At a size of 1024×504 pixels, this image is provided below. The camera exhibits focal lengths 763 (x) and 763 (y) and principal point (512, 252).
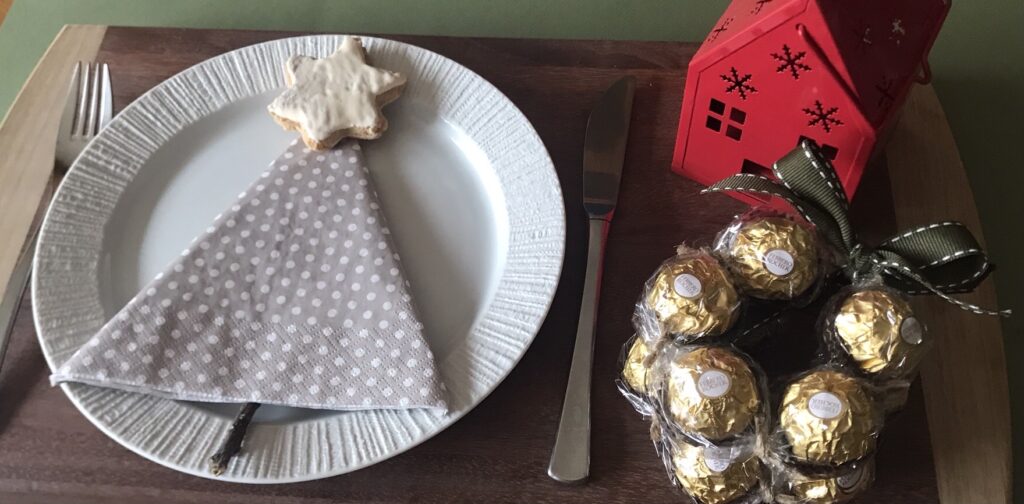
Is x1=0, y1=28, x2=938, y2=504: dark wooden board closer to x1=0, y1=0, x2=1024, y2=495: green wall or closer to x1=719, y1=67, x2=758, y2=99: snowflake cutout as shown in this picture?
x1=719, y1=67, x2=758, y2=99: snowflake cutout

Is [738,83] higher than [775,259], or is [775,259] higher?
[738,83]

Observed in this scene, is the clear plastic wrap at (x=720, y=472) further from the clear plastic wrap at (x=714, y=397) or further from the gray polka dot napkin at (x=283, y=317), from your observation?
the gray polka dot napkin at (x=283, y=317)

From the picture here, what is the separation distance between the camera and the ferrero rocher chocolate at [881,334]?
0.52 meters

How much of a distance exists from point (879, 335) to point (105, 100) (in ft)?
2.47

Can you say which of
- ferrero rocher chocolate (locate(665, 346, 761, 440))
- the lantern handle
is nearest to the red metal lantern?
the lantern handle

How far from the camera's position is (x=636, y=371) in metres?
0.59

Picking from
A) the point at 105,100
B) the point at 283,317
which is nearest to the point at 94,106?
the point at 105,100

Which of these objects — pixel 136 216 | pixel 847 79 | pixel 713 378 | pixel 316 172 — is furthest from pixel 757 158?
pixel 136 216

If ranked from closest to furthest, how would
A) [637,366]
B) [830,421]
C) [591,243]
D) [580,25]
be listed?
[830,421], [637,366], [591,243], [580,25]

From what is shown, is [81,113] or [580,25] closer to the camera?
[81,113]

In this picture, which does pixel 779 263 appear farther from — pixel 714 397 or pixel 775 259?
pixel 714 397

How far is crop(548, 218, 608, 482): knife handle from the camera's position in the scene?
1.98ft

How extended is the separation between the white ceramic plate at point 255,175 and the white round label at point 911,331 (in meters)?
0.27

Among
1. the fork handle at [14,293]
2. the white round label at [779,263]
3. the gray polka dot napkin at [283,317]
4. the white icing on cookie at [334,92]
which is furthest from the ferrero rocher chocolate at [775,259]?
the fork handle at [14,293]
